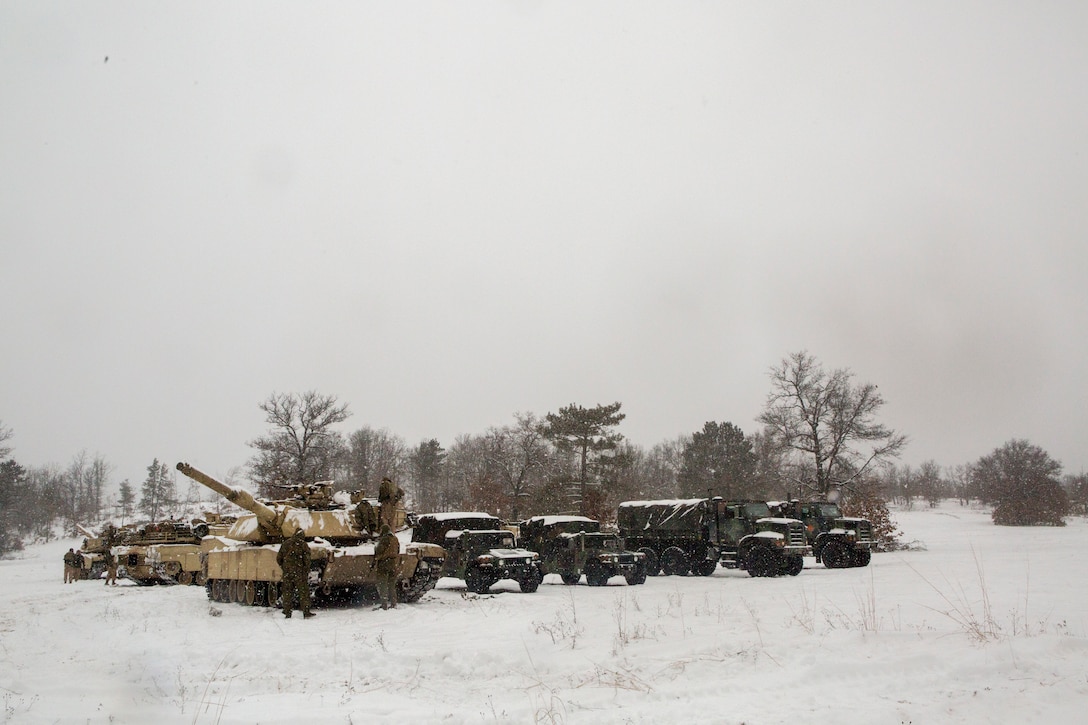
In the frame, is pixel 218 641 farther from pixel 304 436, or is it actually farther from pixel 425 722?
pixel 304 436

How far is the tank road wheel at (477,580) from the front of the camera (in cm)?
1728

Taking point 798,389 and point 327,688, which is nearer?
point 327,688

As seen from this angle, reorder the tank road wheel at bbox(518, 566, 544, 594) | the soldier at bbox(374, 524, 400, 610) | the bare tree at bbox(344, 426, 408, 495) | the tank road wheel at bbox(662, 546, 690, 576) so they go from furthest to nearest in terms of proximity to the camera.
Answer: the bare tree at bbox(344, 426, 408, 495)
the tank road wheel at bbox(662, 546, 690, 576)
the tank road wheel at bbox(518, 566, 544, 594)
the soldier at bbox(374, 524, 400, 610)

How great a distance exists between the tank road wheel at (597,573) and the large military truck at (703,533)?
234 centimetres

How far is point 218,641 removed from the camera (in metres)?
10.8

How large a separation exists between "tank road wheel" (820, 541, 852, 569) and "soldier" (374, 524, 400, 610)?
13.6 metres

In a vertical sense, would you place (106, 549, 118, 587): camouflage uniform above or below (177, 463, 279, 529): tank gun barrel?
below

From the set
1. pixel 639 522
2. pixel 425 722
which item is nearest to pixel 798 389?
pixel 639 522

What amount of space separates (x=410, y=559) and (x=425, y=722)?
965 cm

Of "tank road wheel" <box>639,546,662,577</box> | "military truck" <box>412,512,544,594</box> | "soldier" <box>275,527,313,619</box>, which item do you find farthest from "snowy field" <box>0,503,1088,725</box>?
"tank road wheel" <box>639,546,662,577</box>

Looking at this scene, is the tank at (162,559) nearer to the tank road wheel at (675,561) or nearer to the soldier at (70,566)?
the soldier at (70,566)

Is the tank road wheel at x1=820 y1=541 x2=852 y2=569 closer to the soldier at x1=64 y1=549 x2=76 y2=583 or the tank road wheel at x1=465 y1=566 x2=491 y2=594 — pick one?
the tank road wheel at x1=465 y1=566 x2=491 y2=594

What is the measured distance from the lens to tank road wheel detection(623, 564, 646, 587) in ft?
62.9

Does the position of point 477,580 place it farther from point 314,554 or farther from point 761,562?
point 761,562
